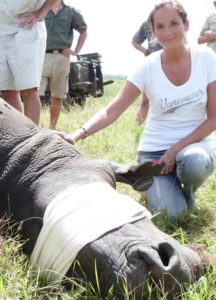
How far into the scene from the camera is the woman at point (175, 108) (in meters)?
4.18

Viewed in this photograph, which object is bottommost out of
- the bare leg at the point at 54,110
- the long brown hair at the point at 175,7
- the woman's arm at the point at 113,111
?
the bare leg at the point at 54,110

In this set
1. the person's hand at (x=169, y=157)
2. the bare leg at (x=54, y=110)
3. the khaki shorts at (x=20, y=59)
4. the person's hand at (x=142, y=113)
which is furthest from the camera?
the bare leg at (x=54, y=110)

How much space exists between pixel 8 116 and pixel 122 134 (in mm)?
4357

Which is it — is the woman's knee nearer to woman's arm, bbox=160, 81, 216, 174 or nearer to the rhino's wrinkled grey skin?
woman's arm, bbox=160, 81, 216, 174

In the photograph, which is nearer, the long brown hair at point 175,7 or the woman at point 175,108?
the woman at point 175,108

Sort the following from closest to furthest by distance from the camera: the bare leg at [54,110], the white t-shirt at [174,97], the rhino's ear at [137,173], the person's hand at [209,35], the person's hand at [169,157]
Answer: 1. the rhino's ear at [137,173]
2. the person's hand at [169,157]
3. the white t-shirt at [174,97]
4. the bare leg at [54,110]
5. the person's hand at [209,35]

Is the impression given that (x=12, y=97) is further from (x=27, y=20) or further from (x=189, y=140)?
(x=189, y=140)

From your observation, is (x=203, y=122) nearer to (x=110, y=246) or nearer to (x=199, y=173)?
(x=199, y=173)

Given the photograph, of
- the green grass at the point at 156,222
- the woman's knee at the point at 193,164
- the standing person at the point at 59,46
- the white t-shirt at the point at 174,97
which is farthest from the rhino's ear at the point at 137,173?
the standing person at the point at 59,46

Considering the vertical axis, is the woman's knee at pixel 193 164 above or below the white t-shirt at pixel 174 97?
below

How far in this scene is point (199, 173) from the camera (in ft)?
13.6

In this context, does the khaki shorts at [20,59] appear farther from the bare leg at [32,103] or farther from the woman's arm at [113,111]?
the woman's arm at [113,111]

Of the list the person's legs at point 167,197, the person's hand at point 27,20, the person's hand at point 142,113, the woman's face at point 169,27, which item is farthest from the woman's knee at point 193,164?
the person's hand at point 142,113

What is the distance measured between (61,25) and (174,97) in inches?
167
